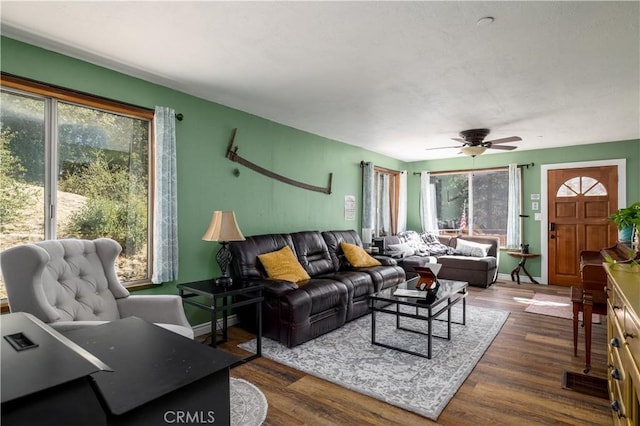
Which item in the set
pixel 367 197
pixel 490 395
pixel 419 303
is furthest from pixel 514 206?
pixel 490 395

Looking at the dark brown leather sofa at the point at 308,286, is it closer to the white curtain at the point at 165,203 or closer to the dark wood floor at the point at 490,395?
the dark wood floor at the point at 490,395

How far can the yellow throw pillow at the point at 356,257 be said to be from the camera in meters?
4.82

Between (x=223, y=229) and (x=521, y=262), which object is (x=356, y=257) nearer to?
(x=223, y=229)

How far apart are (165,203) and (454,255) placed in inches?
208

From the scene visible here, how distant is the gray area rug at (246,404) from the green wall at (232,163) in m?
1.30

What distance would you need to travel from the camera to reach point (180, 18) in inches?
85.8

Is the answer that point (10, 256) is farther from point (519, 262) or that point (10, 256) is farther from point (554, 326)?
point (519, 262)

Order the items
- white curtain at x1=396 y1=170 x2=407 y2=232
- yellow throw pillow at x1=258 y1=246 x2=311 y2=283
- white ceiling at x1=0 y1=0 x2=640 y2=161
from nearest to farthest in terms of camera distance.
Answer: white ceiling at x1=0 y1=0 x2=640 y2=161 < yellow throw pillow at x1=258 y1=246 x2=311 y2=283 < white curtain at x1=396 y1=170 x2=407 y2=232

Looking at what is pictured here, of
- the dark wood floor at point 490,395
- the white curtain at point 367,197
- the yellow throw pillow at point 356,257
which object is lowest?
the dark wood floor at point 490,395

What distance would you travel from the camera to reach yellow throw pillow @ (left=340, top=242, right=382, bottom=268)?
4.82 m

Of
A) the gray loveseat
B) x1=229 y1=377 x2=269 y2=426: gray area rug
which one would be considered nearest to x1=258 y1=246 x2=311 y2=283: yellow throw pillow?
x1=229 y1=377 x2=269 y2=426: gray area rug

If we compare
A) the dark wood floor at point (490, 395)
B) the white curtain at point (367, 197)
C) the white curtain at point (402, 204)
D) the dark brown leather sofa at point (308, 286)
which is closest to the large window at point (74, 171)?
the dark brown leather sofa at point (308, 286)

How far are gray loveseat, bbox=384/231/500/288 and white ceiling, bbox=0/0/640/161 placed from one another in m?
2.61

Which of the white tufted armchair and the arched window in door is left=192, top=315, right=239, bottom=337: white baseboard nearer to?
the white tufted armchair
